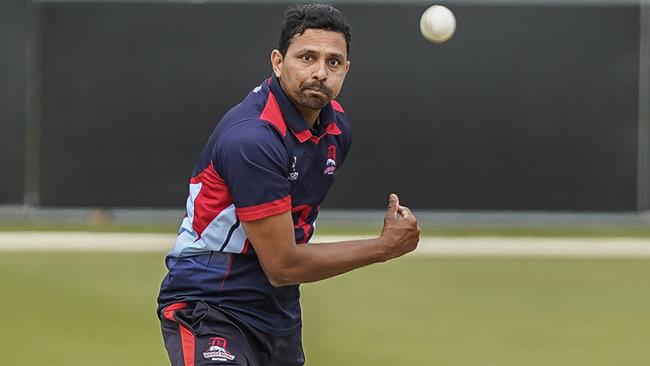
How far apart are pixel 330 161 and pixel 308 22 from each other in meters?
0.61

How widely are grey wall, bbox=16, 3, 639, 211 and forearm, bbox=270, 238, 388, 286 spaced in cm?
1325

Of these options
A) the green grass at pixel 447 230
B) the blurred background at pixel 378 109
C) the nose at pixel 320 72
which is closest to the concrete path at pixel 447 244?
the green grass at pixel 447 230

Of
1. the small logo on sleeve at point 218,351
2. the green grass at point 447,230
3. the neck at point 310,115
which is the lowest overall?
the green grass at point 447,230

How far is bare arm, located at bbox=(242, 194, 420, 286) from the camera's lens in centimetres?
505

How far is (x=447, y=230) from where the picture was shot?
59.8 ft

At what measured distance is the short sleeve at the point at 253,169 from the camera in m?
4.94

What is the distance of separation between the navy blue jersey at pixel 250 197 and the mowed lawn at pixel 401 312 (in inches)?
146

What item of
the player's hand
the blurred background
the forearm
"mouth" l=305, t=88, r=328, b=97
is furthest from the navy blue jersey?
the blurred background

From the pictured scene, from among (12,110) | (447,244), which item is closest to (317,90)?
(447,244)

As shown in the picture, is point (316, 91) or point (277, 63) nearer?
point (316, 91)

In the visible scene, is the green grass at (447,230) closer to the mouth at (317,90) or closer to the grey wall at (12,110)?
the grey wall at (12,110)

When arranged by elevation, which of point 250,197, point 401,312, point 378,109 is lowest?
point 401,312

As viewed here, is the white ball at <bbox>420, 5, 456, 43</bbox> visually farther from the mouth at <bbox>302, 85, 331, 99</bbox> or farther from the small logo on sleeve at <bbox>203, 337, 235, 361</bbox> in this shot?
the small logo on sleeve at <bbox>203, 337, 235, 361</bbox>

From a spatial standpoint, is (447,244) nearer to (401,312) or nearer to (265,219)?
(401,312)
